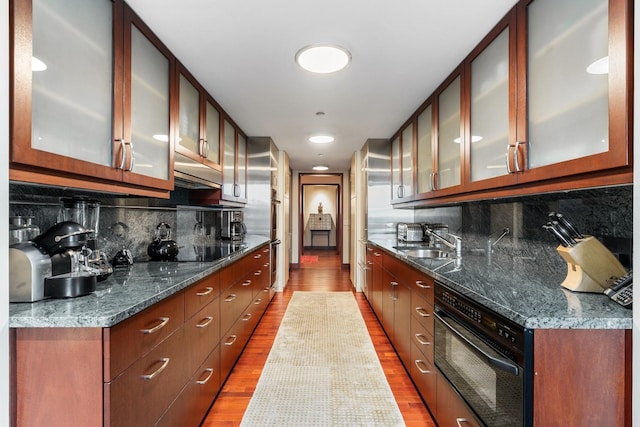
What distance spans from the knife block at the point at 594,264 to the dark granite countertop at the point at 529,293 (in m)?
0.05

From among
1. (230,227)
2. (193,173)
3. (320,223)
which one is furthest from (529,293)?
(320,223)

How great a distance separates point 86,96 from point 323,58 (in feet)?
4.32

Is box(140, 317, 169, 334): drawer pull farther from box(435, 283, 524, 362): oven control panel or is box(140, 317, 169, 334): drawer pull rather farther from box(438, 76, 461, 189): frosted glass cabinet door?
box(438, 76, 461, 189): frosted glass cabinet door

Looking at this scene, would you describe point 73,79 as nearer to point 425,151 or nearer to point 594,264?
point 594,264

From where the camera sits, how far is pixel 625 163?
3.45 feet

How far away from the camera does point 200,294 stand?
1.82 meters

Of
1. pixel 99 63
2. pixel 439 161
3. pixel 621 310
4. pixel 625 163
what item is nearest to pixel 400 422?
pixel 621 310

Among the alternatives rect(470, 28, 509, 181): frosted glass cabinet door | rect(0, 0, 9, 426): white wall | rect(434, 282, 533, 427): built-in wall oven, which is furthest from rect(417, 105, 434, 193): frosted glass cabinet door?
rect(0, 0, 9, 426): white wall

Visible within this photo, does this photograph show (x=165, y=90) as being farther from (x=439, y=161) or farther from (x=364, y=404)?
(x=364, y=404)

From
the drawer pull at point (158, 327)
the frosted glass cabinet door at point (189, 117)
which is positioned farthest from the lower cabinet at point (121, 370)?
the frosted glass cabinet door at point (189, 117)

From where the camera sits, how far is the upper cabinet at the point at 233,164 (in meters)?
3.30

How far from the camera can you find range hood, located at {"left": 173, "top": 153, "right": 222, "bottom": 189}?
2203 mm

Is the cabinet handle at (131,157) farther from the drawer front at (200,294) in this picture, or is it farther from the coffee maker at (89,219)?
the drawer front at (200,294)

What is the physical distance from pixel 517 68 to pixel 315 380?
227 cm
